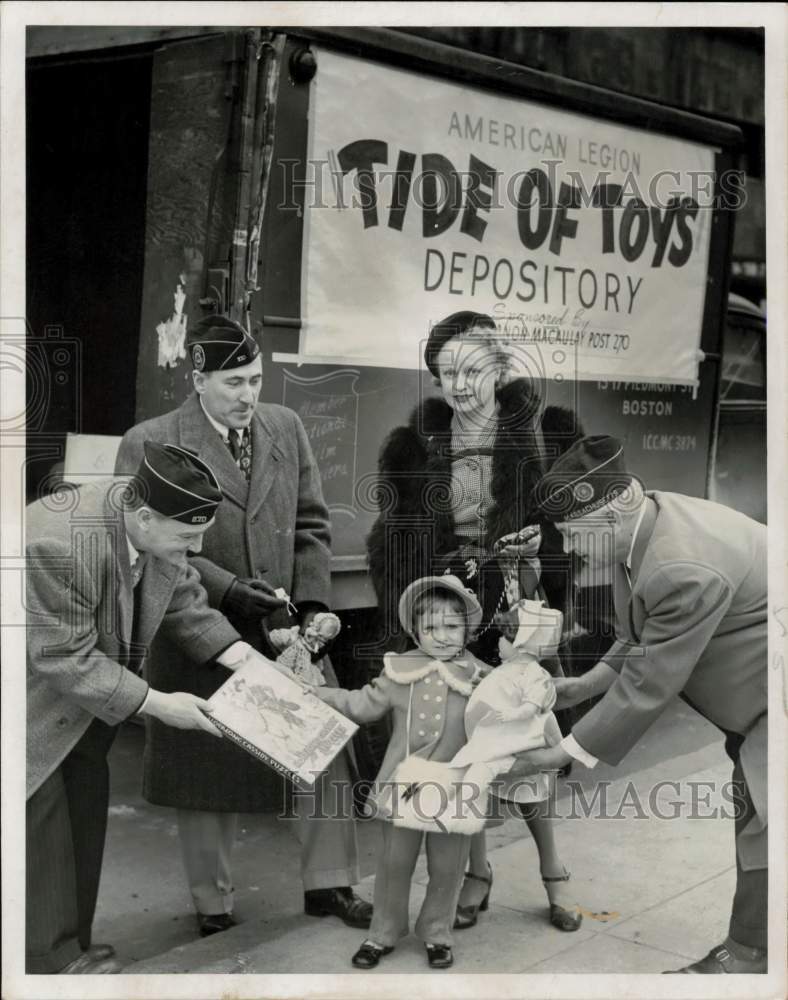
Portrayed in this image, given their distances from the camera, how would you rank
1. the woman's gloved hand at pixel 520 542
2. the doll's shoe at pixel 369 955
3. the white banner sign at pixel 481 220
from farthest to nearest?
the woman's gloved hand at pixel 520 542
the white banner sign at pixel 481 220
the doll's shoe at pixel 369 955

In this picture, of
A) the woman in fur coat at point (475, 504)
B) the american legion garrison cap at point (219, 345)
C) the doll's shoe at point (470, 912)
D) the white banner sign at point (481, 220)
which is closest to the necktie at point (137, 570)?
the american legion garrison cap at point (219, 345)

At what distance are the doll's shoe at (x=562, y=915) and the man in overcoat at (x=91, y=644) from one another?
1.34m

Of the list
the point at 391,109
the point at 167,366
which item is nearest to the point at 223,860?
the point at 167,366

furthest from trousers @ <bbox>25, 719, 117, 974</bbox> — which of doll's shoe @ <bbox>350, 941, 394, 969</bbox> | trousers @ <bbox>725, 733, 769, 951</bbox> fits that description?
trousers @ <bbox>725, 733, 769, 951</bbox>

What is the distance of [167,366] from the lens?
4.02 meters

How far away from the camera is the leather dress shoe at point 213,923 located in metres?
4.04

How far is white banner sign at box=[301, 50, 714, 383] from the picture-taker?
13.2ft

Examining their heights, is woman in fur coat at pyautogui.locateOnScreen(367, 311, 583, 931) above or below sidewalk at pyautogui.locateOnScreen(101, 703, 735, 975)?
above

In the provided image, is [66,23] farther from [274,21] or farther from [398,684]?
[398,684]

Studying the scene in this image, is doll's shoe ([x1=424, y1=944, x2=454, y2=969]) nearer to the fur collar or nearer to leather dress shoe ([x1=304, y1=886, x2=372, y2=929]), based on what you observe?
leather dress shoe ([x1=304, y1=886, x2=372, y2=929])

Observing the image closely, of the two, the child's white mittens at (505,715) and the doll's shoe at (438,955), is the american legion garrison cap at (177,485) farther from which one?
the doll's shoe at (438,955)

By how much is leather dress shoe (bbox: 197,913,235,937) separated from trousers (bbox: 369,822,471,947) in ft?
1.67

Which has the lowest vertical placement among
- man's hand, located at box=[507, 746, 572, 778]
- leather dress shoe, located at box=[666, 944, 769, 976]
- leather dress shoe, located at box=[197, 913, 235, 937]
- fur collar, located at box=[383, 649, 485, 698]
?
leather dress shoe, located at box=[666, 944, 769, 976]

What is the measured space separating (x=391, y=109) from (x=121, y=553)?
1.77m
